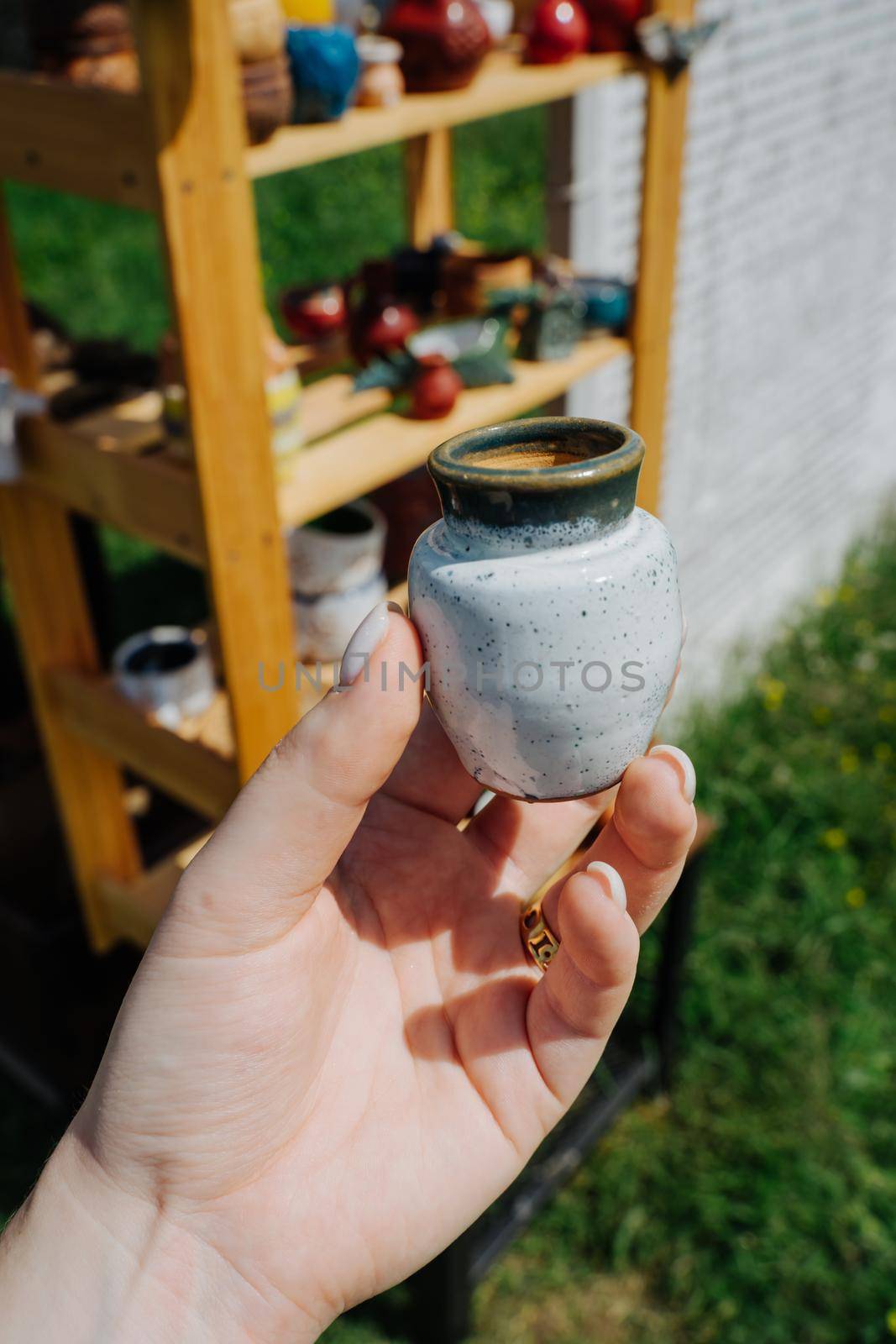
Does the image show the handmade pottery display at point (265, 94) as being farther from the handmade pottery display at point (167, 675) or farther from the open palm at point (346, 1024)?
the handmade pottery display at point (167, 675)

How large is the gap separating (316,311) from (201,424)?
3.83ft

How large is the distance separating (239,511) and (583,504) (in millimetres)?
830

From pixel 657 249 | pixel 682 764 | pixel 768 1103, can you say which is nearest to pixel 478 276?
pixel 657 249

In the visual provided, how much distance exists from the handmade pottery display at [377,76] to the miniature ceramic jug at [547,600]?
43.4 inches

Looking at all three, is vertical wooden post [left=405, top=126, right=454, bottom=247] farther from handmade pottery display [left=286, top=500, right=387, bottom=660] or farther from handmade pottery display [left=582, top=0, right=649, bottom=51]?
handmade pottery display [left=286, top=500, right=387, bottom=660]

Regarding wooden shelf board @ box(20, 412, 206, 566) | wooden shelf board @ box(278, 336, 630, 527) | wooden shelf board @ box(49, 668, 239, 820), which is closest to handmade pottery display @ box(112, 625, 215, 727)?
wooden shelf board @ box(49, 668, 239, 820)

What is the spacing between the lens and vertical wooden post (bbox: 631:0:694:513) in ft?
7.79

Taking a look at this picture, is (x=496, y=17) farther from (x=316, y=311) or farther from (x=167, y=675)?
(x=167, y=675)

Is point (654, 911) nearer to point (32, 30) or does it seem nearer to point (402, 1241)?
point (402, 1241)

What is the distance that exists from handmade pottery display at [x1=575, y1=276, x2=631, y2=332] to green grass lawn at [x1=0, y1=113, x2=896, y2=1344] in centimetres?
126

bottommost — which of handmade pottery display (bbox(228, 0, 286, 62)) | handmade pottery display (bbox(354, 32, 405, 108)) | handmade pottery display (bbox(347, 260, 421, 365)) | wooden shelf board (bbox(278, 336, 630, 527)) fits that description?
wooden shelf board (bbox(278, 336, 630, 527))

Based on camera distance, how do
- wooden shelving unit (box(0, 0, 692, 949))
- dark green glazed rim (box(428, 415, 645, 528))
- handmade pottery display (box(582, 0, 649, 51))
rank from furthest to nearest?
handmade pottery display (box(582, 0, 649, 51)) < wooden shelving unit (box(0, 0, 692, 949)) < dark green glazed rim (box(428, 415, 645, 528))

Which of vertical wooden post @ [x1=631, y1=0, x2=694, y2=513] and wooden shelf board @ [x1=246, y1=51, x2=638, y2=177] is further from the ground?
wooden shelf board @ [x1=246, y1=51, x2=638, y2=177]

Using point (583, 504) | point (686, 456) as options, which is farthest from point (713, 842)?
point (583, 504)
